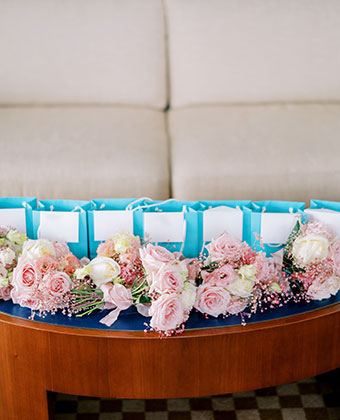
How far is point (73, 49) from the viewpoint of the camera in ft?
7.52

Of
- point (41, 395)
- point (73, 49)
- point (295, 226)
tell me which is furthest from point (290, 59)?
point (41, 395)

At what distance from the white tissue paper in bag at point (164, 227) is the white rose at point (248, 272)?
0.21m

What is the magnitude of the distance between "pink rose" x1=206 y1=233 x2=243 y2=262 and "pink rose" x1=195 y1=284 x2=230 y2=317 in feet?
0.27

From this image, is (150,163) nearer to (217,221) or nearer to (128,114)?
(128,114)

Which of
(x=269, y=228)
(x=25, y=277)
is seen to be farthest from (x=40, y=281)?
(x=269, y=228)

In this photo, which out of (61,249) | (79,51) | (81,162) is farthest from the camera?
(79,51)

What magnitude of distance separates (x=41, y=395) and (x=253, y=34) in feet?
5.99

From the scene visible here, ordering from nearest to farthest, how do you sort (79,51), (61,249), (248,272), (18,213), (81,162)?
(248,272), (61,249), (18,213), (81,162), (79,51)

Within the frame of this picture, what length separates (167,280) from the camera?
1.08 meters

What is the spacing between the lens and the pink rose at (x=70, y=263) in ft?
3.99

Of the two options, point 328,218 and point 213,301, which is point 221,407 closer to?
point 213,301

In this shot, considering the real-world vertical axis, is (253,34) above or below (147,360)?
above

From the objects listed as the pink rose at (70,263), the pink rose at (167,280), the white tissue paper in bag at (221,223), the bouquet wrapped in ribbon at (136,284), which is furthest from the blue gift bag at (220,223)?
the pink rose at (70,263)

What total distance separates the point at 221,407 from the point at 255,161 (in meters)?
0.93
